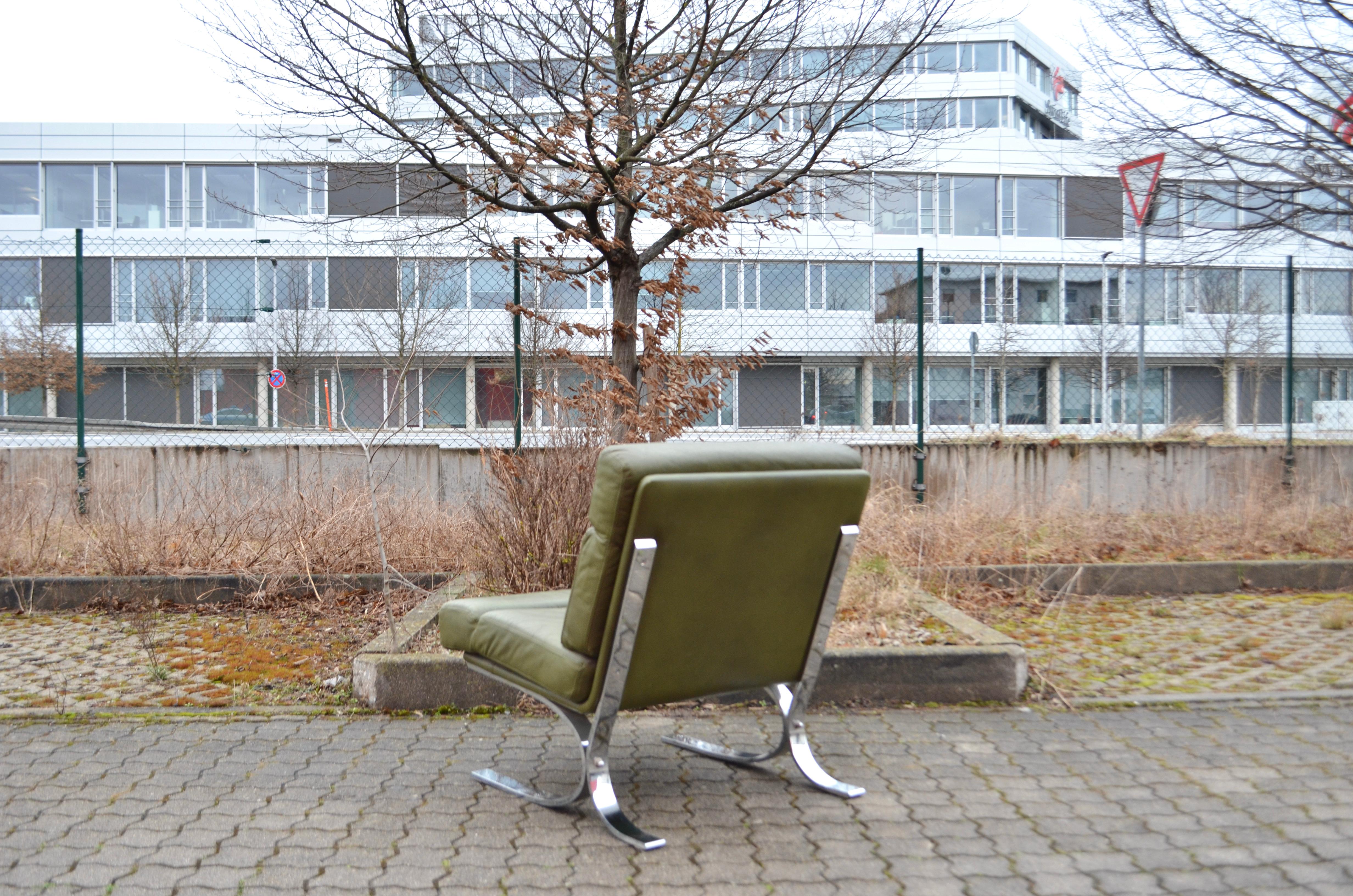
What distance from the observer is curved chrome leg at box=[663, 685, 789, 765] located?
11.6ft

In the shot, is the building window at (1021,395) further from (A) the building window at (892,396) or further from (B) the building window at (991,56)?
(B) the building window at (991,56)

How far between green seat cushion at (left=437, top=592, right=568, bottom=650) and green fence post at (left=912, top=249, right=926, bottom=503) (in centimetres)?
547

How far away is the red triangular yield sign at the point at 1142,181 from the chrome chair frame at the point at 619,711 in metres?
6.41

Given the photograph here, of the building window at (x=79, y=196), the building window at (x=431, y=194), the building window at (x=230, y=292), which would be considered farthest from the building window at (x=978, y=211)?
the building window at (x=431, y=194)

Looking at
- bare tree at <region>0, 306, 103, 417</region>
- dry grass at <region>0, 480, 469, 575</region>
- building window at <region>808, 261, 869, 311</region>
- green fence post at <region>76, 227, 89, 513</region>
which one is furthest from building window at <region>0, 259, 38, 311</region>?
building window at <region>808, 261, 869, 311</region>

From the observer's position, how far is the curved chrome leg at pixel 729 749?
3545 millimetres

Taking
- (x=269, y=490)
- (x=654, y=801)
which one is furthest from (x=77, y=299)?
(x=654, y=801)

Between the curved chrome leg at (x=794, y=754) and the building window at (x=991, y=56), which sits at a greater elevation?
the building window at (x=991, y=56)

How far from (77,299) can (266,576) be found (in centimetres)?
403

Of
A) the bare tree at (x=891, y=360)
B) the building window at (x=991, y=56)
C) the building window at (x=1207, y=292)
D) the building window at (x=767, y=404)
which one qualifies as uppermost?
the building window at (x=991, y=56)

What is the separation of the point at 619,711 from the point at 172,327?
77.5 ft

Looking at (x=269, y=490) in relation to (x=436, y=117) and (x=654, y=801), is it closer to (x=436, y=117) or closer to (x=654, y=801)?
(x=436, y=117)

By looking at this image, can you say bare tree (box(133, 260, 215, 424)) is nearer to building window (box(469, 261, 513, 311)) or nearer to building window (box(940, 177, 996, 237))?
building window (box(469, 261, 513, 311))

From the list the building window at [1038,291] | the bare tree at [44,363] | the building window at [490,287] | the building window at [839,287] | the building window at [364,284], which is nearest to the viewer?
the building window at [490,287]
